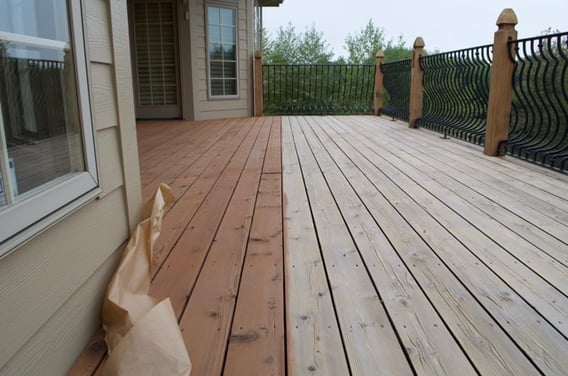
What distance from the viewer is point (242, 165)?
142 inches

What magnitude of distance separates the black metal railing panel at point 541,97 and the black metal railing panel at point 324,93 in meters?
5.85

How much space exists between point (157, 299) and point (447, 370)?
87 centimetres

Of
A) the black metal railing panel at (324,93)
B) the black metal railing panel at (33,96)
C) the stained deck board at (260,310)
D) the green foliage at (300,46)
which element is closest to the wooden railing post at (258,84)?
the black metal railing panel at (324,93)

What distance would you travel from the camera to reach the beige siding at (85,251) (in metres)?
0.87

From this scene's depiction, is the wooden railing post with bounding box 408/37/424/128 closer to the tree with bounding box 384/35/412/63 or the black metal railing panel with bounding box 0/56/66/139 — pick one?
the black metal railing panel with bounding box 0/56/66/139

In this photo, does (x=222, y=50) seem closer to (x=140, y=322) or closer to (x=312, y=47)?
(x=140, y=322)

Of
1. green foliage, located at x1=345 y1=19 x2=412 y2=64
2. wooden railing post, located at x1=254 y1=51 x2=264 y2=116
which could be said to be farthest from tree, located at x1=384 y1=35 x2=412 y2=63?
wooden railing post, located at x1=254 y1=51 x2=264 y2=116

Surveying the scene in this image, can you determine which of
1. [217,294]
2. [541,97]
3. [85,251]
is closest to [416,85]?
[541,97]

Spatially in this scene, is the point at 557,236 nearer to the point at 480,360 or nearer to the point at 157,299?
the point at 480,360

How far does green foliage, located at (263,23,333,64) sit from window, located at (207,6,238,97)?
23.5 feet

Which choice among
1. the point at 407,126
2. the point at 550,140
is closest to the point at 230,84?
the point at 407,126

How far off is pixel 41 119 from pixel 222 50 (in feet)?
23.2

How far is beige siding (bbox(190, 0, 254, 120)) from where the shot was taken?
7.29 metres

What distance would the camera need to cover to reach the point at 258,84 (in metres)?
8.22
